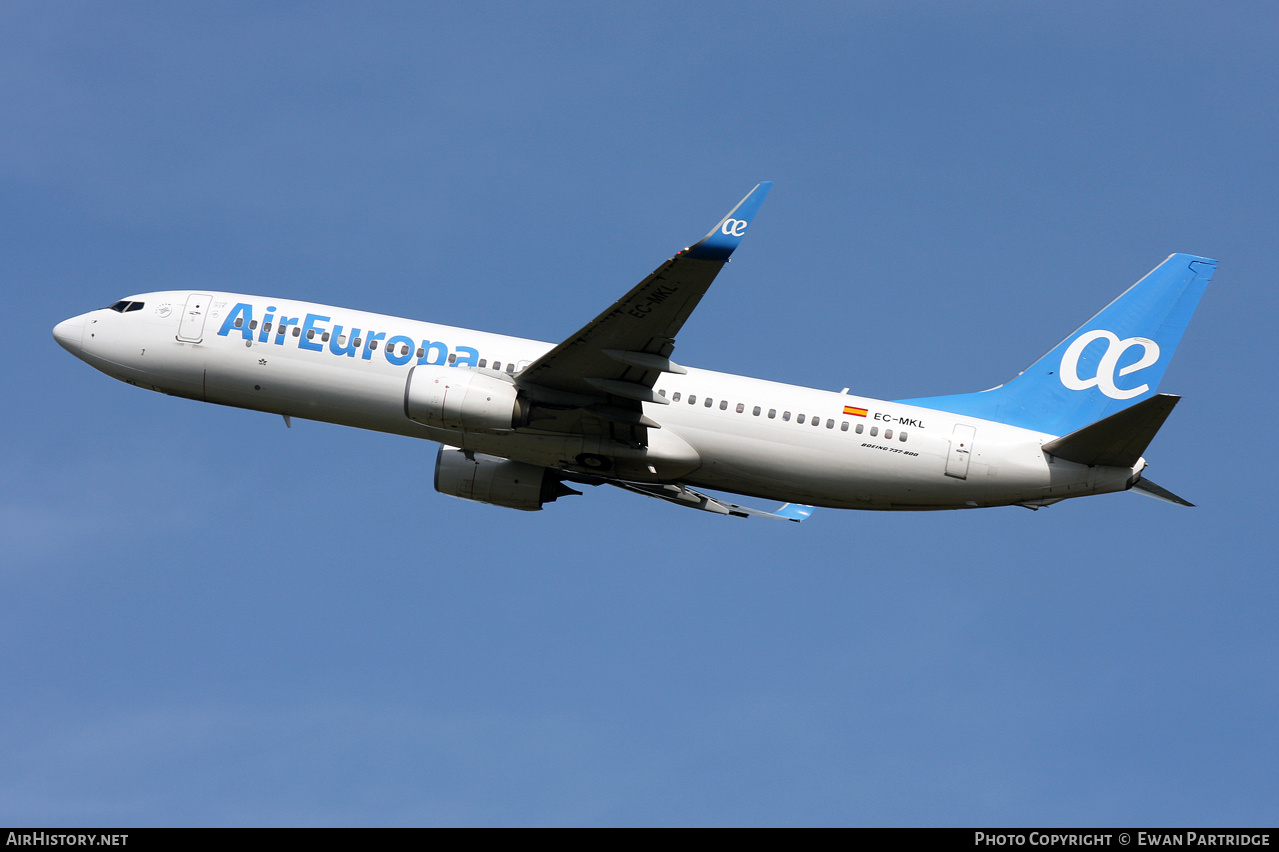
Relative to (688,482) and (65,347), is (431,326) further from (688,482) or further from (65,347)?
(65,347)

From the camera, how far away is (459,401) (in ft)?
107

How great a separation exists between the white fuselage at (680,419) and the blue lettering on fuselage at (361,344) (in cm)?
4

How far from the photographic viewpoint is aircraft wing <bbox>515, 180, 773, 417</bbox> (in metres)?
27.6

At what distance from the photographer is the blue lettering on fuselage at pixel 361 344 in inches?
1393

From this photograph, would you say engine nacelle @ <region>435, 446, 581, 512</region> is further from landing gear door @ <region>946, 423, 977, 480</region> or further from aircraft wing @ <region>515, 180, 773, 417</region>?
landing gear door @ <region>946, 423, 977, 480</region>

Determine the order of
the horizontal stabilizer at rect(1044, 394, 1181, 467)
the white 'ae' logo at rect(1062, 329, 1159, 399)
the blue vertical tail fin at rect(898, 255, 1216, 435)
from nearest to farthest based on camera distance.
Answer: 1. the horizontal stabilizer at rect(1044, 394, 1181, 467)
2. the blue vertical tail fin at rect(898, 255, 1216, 435)
3. the white 'ae' logo at rect(1062, 329, 1159, 399)

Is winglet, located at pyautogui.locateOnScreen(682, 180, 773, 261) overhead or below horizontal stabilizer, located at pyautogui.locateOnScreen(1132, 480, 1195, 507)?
overhead

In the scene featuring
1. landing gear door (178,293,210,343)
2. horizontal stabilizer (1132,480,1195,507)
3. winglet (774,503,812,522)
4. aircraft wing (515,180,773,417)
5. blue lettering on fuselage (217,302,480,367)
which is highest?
landing gear door (178,293,210,343)

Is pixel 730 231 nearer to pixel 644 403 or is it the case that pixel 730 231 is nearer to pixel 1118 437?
pixel 644 403

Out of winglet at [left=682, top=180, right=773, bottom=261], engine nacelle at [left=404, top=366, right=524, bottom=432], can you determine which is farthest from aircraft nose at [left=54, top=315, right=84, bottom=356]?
winglet at [left=682, top=180, right=773, bottom=261]

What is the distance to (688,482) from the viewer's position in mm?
35625

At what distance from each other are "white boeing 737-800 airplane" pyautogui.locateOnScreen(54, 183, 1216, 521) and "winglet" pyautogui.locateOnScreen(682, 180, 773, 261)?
2556 mm

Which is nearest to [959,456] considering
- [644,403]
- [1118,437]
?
[1118,437]
